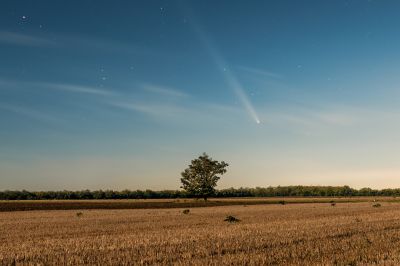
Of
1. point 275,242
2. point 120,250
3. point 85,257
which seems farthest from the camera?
point 275,242

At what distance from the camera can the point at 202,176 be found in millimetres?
103562

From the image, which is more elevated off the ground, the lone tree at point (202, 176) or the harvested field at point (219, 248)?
the lone tree at point (202, 176)

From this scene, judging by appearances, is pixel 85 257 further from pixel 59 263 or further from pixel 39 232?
pixel 39 232

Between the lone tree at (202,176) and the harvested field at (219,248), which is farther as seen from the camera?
the lone tree at (202,176)

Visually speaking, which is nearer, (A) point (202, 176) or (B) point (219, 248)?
(B) point (219, 248)

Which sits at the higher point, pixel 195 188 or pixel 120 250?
pixel 195 188

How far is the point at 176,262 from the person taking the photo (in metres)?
13.7

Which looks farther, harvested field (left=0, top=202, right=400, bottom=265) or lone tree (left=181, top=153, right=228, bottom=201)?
lone tree (left=181, top=153, right=228, bottom=201)

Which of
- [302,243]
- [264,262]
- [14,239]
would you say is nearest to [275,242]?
[302,243]

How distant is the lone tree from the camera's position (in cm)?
10219

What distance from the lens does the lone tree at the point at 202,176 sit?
10219 cm

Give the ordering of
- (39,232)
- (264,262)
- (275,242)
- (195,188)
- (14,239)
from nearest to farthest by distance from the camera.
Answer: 1. (264,262)
2. (275,242)
3. (14,239)
4. (39,232)
5. (195,188)

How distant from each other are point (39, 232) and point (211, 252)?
12.0 m

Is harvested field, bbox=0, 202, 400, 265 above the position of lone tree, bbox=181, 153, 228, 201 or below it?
below
